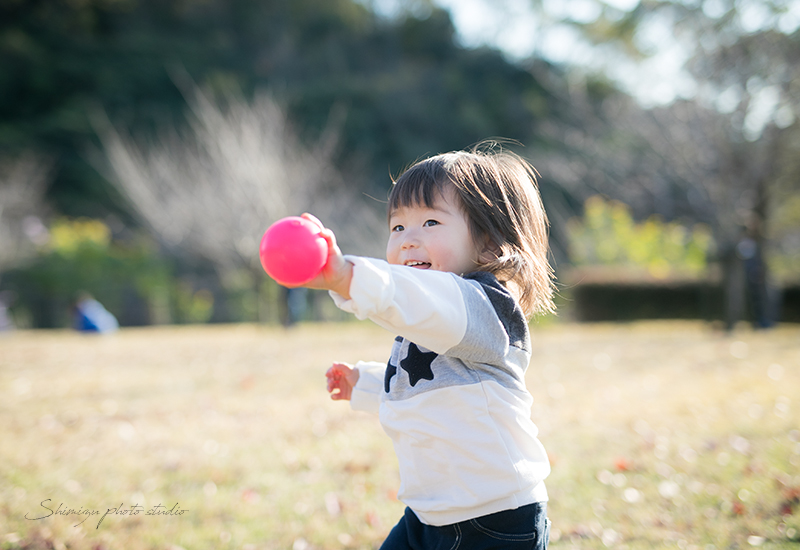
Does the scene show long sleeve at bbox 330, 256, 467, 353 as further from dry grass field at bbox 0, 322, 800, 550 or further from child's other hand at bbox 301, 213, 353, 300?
dry grass field at bbox 0, 322, 800, 550

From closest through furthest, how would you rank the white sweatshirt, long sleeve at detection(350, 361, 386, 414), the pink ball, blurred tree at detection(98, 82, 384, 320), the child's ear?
the pink ball < the white sweatshirt < the child's ear < long sleeve at detection(350, 361, 386, 414) < blurred tree at detection(98, 82, 384, 320)

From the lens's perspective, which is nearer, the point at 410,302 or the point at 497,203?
the point at 410,302

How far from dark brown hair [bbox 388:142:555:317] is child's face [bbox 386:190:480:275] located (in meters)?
0.02

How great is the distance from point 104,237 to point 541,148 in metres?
16.4

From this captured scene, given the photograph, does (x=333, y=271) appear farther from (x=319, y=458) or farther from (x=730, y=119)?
(x=730, y=119)

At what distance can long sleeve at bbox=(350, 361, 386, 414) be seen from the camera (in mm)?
2049

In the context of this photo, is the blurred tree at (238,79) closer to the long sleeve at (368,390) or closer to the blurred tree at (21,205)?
the blurred tree at (21,205)

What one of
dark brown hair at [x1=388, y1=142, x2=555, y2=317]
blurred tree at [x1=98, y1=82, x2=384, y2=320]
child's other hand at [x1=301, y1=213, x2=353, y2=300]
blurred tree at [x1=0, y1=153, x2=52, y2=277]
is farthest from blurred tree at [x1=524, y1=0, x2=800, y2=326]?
blurred tree at [x1=0, y1=153, x2=52, y2=277]

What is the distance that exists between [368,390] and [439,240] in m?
0.69

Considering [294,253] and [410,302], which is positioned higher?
[294,253]

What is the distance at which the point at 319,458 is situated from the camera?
13.2 feet

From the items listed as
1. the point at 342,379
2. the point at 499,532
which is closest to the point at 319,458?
the point at 342,379

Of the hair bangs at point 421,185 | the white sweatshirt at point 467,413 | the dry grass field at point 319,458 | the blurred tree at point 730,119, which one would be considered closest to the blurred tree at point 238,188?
the dry grass field at point 319,458

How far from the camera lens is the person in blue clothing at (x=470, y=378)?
160cm
